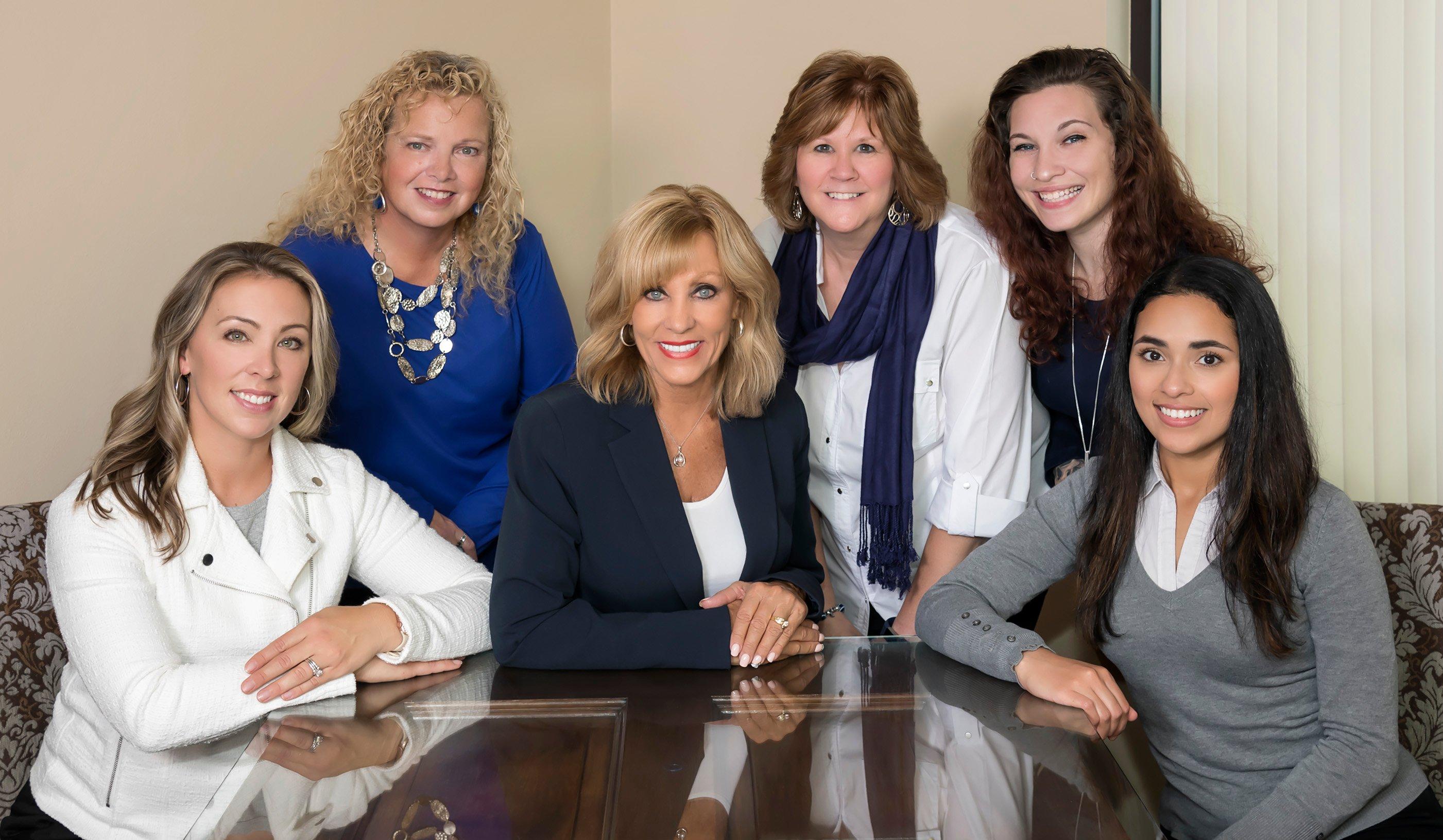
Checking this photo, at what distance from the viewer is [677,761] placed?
129 cm

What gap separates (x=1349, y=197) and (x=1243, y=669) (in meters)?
1.45

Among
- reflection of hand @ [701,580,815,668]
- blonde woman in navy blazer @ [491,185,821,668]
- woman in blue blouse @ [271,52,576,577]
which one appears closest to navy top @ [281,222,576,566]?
woman in blue blouse @ [271,52,576,577]

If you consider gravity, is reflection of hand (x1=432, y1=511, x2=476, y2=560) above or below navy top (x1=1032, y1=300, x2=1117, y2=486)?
below

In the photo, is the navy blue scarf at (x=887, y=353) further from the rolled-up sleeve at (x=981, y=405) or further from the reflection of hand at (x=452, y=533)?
the reflection of hand at (x=452, y=533)

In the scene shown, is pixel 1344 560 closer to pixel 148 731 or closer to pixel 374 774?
pixel 374 774

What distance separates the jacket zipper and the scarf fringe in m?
1.42

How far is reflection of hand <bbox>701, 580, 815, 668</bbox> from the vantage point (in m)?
1.67

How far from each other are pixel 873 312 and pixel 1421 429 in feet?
4.26

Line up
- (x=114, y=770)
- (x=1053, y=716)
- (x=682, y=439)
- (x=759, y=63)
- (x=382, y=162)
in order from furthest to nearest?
(x=759, y=63) < (x=382, y=162) < (x=682, y=439) < (x=114, y=770) < (x=1053, y=716)

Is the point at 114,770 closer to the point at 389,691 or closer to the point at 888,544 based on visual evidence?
the point at 389,691

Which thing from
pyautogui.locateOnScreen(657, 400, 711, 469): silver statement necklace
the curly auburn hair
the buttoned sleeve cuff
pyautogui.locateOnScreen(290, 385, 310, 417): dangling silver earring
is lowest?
the buttoned sleeve cuff

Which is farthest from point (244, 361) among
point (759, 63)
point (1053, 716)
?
point (759, 63)

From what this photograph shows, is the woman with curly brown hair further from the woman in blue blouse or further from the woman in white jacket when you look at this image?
the woman in white jacket

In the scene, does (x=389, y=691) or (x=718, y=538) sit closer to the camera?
(x=389, y=691)
